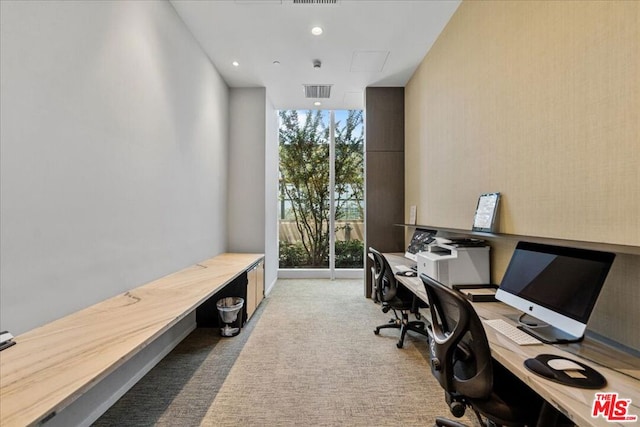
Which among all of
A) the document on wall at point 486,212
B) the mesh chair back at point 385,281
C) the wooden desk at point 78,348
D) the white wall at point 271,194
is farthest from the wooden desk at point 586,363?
the white wall at point 271,194

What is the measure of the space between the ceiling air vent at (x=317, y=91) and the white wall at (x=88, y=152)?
2.05 m

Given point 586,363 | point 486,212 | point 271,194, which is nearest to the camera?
point 586,363

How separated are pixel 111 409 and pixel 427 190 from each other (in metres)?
3.83

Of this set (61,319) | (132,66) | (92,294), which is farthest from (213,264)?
(132,66)

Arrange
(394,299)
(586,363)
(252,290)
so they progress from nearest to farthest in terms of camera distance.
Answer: (586,363), (394,299), (252,290)

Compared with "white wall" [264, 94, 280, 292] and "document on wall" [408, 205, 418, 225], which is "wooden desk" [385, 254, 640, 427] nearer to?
"document on wall" [408, 205, 418, 225]

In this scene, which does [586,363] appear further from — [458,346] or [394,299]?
[394,299]

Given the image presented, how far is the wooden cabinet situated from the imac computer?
9.08ft

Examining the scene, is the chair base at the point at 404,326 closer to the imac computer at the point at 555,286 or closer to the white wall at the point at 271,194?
the imac computer at the point at 555,286

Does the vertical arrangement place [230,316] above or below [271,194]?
below

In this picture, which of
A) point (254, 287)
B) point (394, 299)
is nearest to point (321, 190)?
point (254, 287)

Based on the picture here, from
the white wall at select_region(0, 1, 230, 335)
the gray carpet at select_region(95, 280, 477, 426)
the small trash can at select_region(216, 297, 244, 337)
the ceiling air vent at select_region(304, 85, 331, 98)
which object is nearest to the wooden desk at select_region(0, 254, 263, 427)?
the white wall at select_region(0, 1, 230, 335)

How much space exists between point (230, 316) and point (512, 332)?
2756 millimetres

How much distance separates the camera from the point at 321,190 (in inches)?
241
